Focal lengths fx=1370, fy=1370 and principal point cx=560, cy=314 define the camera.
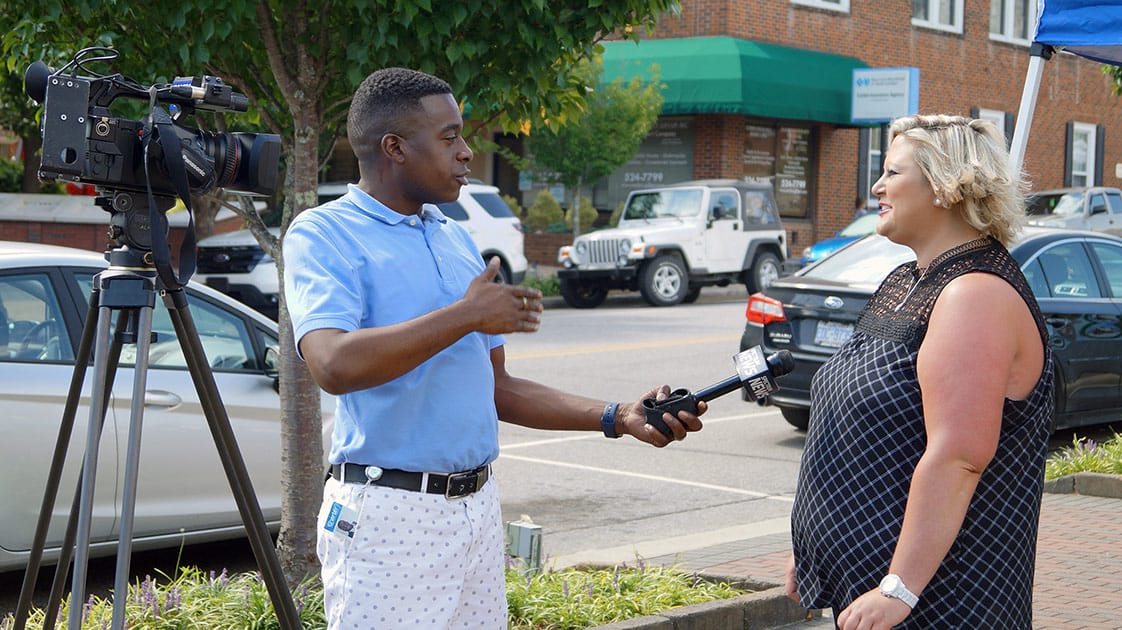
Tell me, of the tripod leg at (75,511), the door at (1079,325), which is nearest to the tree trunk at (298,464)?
the tripod leg at (75,511)

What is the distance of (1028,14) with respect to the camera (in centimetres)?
3575

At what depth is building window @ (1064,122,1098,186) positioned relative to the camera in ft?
121

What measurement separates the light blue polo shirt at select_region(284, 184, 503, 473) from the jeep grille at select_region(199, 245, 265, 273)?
14438mm

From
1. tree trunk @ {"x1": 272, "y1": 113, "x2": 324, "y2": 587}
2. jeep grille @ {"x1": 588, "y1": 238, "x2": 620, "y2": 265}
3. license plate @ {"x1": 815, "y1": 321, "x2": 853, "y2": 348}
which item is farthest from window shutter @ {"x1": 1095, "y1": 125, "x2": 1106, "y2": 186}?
tree trunk @ {"x1": 272, "y1": 113, "x2": 324, "y2": 587}

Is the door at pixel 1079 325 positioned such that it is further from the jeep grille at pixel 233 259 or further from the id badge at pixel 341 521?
the jeep grille at pixel 233 259

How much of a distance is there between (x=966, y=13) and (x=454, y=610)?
110 feet

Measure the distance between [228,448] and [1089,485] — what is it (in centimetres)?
630

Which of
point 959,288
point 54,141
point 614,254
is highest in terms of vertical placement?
point 54,141

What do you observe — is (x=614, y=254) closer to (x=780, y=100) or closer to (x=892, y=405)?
(x=780, y=100)

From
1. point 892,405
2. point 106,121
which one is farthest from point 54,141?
point 892,405

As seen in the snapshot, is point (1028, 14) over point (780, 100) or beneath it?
over

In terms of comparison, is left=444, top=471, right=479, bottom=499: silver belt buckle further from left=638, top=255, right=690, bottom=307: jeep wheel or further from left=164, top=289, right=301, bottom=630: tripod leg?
left=638, top=255, right=690, bottom=307: jeep wheel

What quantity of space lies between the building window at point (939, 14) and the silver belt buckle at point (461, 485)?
31444mm

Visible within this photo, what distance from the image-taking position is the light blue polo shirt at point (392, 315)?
279 cm
